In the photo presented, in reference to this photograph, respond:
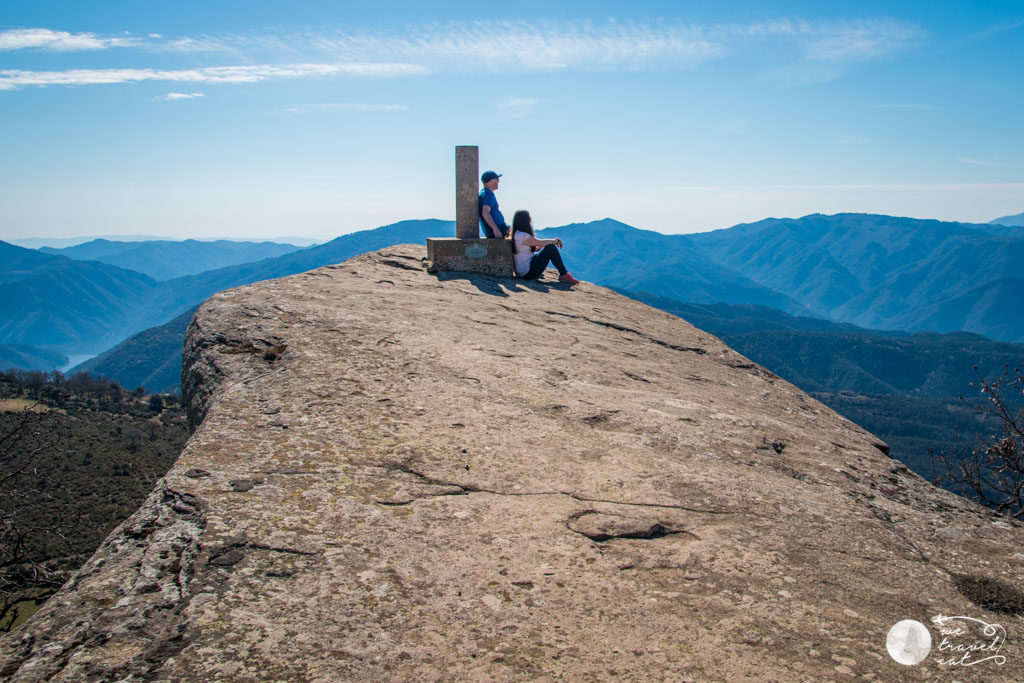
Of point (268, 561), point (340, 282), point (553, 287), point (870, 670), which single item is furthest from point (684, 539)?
point (553, 287)

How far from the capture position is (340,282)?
1034 centimetres

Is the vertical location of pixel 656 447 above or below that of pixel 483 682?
above

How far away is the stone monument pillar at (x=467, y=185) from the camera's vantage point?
550 inches

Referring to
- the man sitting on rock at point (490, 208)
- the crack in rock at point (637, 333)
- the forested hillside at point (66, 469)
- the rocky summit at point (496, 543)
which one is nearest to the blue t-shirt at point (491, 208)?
the man sitting on rock at point (490, 208)

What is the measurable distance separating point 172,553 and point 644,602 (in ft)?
9.62

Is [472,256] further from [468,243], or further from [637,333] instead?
[637,333]

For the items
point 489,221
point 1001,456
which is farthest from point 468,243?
point 1001,456

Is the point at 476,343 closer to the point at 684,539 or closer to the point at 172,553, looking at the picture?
the point at 684,539

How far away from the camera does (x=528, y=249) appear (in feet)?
44.3

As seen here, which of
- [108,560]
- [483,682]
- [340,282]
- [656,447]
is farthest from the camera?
[340,282]

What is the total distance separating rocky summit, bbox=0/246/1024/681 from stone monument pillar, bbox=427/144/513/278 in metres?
5.24

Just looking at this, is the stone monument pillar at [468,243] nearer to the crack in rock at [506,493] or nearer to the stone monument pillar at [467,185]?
the stone monument pillar at [467,185]

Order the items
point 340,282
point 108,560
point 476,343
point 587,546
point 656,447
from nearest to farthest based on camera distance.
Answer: point 108,560 → point 587,546 → point 656,447 → point 476,343 → point 340,282

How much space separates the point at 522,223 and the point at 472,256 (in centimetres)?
145
